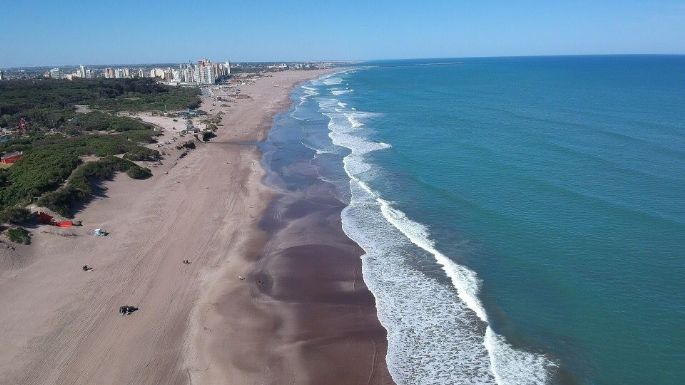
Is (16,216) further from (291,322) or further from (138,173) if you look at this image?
(291,322)

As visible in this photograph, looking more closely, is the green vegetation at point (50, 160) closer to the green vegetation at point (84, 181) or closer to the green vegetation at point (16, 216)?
the green vegetation at point (84, 181)

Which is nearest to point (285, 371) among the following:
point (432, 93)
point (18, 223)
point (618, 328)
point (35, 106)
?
point (618, 328)

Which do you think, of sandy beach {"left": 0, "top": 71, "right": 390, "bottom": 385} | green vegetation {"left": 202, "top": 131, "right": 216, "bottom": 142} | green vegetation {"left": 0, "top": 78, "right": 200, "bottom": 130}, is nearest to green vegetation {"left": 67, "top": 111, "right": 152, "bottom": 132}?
green vegetation {"left": 0, "top": 78, "right": 200, "bottom": 130}

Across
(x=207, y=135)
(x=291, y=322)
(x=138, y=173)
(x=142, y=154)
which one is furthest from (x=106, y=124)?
(x=291, y=322)

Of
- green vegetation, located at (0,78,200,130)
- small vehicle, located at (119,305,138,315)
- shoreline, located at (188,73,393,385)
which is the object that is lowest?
shoreline, located at (188,73,393,385)

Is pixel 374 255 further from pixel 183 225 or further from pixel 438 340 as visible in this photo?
pixel 183 225

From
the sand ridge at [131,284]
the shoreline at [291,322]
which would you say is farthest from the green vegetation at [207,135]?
the shoreline at [291,322]

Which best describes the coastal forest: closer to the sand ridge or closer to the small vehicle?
the sand ridge
